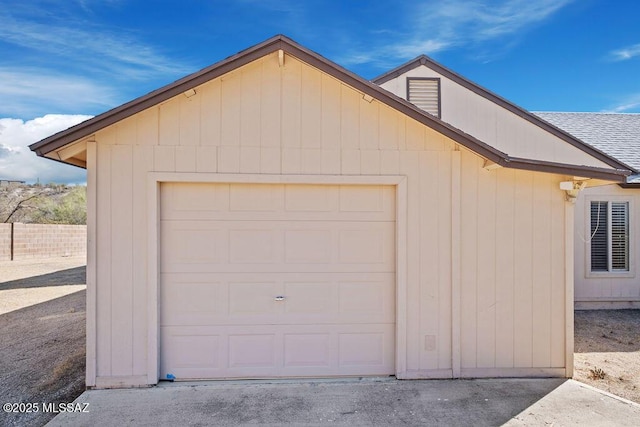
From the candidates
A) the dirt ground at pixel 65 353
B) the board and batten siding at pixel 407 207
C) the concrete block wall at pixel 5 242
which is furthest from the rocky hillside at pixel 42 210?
the board and batten siding at pixel 407 207

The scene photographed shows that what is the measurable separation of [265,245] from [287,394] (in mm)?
1682

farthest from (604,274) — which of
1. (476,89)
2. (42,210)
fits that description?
(42,210)

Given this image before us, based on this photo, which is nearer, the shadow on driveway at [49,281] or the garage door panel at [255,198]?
the garage door panel at [255,198]

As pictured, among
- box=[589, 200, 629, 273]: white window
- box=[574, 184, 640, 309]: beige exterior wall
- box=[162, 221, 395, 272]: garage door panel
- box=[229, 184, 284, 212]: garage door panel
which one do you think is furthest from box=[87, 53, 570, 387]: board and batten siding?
box=[589, 200, 629, 273]: white window

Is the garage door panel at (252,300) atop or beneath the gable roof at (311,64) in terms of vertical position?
beneath

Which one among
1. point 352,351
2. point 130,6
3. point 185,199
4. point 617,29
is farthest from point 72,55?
point 617,29

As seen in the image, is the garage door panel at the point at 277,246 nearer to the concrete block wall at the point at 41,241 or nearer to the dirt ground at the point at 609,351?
the dirt ground at the point at 609,351

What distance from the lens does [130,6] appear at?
29.9 ft

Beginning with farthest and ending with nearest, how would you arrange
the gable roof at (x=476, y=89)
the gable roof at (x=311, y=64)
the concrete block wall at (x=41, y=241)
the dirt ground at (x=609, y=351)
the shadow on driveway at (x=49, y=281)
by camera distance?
1. the concrete block wall at (x=41, y=241)
2. the shadow on driveway at (x=49, y=281)
3. the gable roof at (x=476, y=89)
4. the dirt ground at (x=609, y=351)
5. the gable roof at (x=311, y=64)

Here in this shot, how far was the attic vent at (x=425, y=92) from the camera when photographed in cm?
923

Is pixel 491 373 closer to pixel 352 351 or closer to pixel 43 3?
pixel 352 351

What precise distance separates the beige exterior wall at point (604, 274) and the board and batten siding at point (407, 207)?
4752mm

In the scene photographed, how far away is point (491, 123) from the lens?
921cm

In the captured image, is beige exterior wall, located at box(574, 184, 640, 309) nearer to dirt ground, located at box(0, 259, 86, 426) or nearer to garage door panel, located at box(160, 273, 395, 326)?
garage door panel, located at box(160, 273, 395, 326)
